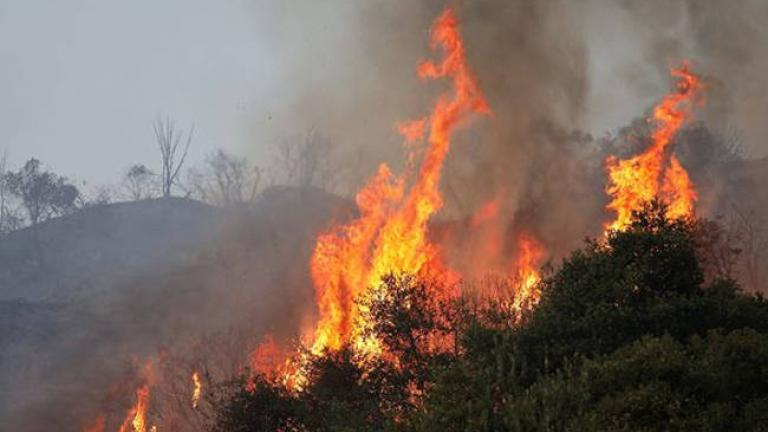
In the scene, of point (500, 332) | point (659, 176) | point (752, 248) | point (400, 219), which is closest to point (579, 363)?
point (500, 332)

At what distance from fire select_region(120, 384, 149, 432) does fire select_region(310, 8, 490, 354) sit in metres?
19.6

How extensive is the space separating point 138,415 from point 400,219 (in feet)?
105

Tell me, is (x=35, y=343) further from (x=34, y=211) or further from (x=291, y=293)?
(x=34, y=211)

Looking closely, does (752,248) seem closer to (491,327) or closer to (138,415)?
(491,327)

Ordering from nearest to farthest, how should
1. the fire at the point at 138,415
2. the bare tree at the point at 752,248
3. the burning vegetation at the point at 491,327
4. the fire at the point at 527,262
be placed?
the burning vegetation at the point at 491,327
the fire at the point at 527,262
the fire at the point at 138,415
the bare tree at the point at 752,248

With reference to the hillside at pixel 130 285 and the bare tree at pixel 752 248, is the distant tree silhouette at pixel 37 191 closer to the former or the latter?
the hillside at pixel 130 285

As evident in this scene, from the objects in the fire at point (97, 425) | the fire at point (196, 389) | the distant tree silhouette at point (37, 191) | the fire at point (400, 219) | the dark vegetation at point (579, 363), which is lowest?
the dark vegetation at point (579, 363)

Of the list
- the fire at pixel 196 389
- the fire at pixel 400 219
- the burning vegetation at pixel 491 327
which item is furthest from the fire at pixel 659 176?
the fire at pixel 196 389

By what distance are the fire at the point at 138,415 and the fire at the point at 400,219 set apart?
64.2ft

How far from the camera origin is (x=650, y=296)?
103 feet

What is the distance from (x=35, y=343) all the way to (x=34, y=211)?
54800mm

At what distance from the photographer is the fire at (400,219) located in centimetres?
5469

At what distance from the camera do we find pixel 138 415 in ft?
225


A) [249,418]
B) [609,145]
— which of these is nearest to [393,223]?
[249,418]
